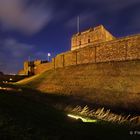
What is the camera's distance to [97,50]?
38.3 metres

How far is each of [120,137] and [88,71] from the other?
2982 cm

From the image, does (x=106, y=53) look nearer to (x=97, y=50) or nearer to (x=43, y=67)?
(x=97, y=50)

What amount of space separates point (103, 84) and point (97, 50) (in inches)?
411

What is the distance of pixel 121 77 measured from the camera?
29.0m

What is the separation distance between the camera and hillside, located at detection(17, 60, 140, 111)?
24953mm

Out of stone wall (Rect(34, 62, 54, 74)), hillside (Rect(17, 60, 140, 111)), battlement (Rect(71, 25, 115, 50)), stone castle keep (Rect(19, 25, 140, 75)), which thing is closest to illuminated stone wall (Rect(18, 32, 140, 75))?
stone castle keep (Rect(19, 25, 140, 75))


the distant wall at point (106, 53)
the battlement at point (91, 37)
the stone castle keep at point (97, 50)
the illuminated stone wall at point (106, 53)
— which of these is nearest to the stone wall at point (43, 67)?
the stone castle keep at point (97, 50)

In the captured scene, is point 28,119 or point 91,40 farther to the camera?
point 91,40

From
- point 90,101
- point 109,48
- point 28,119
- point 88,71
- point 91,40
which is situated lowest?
point 90,101

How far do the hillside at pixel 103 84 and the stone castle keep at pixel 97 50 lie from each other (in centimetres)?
145

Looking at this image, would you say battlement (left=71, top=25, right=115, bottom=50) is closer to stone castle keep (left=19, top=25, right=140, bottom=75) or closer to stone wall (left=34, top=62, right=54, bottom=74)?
stone castle keep (left=19, top=25, right=140, bottom=75)

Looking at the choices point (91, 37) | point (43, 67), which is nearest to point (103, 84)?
point (91, 37)

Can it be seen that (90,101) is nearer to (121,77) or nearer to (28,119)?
(121,77)

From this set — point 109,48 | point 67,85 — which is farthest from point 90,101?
point 109,48
